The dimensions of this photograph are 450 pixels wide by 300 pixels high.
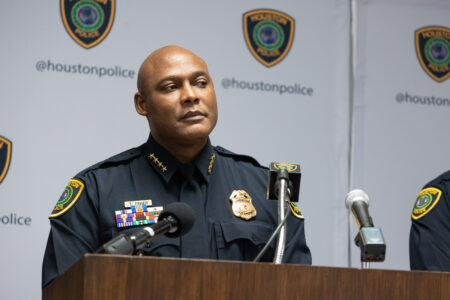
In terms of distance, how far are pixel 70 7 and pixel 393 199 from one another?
1818mm

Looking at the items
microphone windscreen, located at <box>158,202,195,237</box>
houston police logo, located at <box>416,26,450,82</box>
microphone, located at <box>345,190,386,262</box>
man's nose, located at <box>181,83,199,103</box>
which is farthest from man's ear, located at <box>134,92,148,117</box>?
houston police logo, located at <box>416,26,450,82</box>

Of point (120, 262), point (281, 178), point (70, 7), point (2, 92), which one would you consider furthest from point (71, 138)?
point (120, 262)

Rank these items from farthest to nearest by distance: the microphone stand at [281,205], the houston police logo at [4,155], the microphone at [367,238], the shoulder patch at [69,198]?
1. the houston police logo at [4,155]
2. the shoulder patch at [69,198]
3. the microphone stand at [281,205]
4. the microphone at [367,238]

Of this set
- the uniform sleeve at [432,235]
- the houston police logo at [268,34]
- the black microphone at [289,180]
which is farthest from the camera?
the houston police logo at [268,34]

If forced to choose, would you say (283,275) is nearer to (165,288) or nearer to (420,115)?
(165,288)

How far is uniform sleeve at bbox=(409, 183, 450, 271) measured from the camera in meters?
2.85

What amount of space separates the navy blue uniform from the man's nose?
21 cm

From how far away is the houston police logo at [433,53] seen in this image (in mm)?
3830

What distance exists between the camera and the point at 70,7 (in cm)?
339

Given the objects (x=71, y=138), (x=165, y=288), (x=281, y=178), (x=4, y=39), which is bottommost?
(x=165, y=288)

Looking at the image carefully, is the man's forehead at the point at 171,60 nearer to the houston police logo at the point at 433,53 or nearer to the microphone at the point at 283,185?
the microphone at the point at 283,185

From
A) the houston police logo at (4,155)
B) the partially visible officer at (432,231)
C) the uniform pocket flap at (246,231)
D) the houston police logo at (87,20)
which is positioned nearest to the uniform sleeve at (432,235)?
the partially visible officer at (432,231)

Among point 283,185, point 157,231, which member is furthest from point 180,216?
point 283,185

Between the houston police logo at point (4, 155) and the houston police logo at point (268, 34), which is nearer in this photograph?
the houston police logo at point (4, 155)
